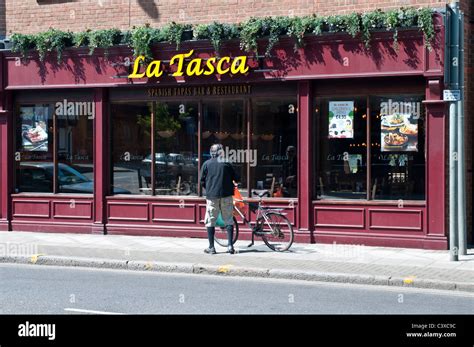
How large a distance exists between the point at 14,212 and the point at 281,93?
6.92 meters

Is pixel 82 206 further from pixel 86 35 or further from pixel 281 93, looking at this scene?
pixel 281 93

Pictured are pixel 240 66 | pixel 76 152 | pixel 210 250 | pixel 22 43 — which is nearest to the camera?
pixel 210 250

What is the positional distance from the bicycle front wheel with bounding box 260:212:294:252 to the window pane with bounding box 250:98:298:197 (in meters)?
1.36

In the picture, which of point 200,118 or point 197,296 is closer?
point 197,296

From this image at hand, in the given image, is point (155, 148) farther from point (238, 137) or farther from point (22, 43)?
point (22, 43)

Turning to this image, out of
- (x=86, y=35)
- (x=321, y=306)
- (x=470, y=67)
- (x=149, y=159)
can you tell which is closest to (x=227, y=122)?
(x=149, y=159)

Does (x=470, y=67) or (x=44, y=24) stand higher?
(x=44, y=24)

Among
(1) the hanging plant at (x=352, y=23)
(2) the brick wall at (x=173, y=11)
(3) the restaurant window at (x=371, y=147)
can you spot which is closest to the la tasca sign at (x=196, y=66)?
(2) the brick wall at (x=173, y=11)

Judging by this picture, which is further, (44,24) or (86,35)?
(44,24)

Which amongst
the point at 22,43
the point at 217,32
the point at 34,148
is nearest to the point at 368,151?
the point at 217,32

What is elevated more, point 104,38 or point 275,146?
point 104,38

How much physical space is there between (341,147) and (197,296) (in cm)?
596

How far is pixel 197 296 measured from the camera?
984cm

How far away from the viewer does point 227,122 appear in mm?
15453
